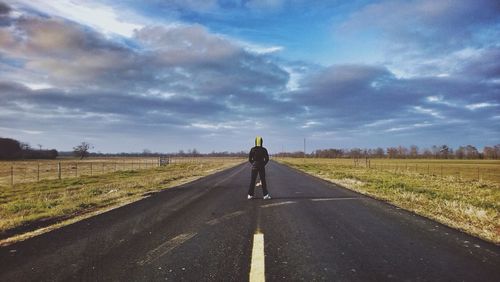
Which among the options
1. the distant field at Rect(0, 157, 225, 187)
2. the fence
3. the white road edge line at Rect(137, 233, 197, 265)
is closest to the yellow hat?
the white road edge line at Rect(137, 233, 197, 265)

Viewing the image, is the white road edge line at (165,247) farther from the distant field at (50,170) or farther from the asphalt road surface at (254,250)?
the distant field at (50,170)

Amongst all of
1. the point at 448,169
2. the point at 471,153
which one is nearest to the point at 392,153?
the point at 471,153

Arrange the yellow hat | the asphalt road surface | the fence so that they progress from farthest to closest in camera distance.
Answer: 1. the fence
2. the yellow hat
3. the asphalt road surface

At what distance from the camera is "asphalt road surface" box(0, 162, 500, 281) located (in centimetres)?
420

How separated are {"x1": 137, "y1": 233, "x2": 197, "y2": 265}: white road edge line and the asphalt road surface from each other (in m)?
0.01

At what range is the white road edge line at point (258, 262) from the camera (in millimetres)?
3982

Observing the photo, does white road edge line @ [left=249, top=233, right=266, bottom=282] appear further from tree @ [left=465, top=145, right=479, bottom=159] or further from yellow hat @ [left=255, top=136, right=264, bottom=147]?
tree @ [left=465, top=145, right=479, bottom=159]

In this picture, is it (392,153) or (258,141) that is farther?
(392,153)

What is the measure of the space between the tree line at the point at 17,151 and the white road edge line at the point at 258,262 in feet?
438

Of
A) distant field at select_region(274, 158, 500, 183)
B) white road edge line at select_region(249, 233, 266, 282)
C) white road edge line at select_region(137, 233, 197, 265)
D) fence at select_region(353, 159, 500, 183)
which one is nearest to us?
white road edge line at select_region(249, 233, 266, 282)

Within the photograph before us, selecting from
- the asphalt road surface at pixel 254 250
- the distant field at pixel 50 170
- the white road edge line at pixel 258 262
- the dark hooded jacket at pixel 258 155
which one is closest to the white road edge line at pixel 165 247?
the asphalt road surface at pixel 254 250

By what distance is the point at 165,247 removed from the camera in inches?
218

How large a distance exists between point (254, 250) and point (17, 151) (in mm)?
141500

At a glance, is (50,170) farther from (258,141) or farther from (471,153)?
(471,153)
